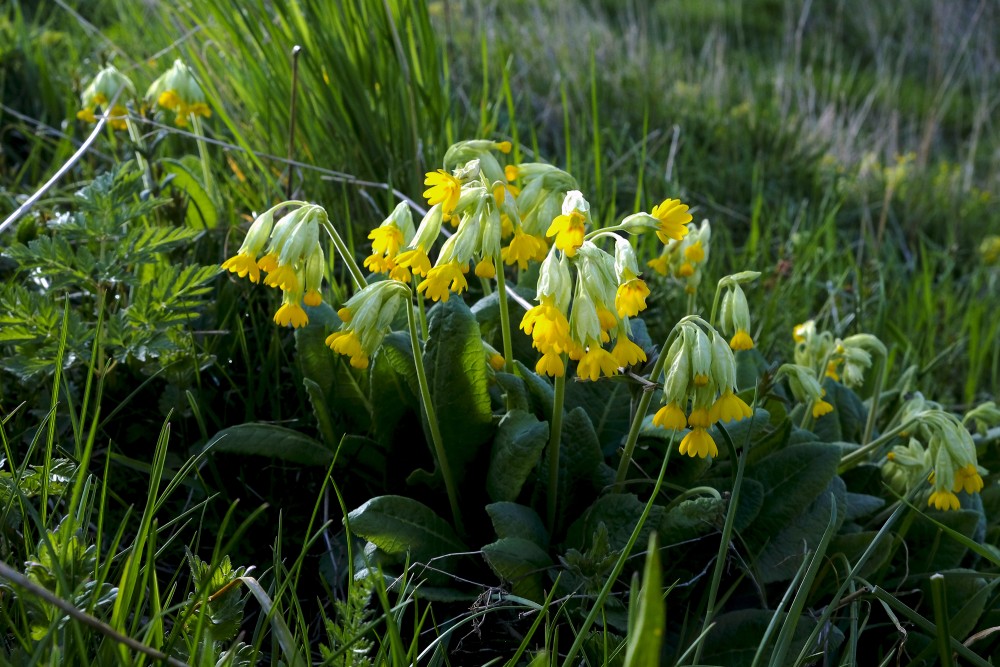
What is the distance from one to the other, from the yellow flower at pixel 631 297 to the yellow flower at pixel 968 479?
2.64 feet

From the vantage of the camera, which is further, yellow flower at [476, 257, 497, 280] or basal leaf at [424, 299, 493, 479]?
basal leaf at [424, 299, 493, 479]

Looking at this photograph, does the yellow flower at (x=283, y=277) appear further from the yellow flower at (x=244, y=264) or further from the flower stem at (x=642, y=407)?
the flower stem at (x=642, y=407)

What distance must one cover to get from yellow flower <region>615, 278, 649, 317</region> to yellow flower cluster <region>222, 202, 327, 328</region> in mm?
515

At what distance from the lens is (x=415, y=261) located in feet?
5.06

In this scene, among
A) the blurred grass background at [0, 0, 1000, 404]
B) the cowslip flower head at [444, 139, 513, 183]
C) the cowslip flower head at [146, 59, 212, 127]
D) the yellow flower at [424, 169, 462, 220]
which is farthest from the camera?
the blurred grass background at [0, 0, 1000, 404]

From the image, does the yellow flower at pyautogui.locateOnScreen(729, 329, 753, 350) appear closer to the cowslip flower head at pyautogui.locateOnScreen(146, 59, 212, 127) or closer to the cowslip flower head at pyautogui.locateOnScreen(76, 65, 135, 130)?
the cowslip flower head at pyautogui.locateOnScreen(146, 59, 212, 127)

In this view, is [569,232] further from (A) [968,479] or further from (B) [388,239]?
(A) [968,479]

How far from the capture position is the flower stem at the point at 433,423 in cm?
155

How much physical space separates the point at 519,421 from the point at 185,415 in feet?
2.18

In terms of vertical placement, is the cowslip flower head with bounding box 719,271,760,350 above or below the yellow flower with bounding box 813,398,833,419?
above

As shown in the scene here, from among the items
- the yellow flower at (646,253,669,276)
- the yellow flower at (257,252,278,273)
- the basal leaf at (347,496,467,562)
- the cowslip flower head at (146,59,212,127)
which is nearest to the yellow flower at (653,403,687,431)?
the basal leaf at (347,496,467,562)

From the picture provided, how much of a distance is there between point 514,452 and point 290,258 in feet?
1.68

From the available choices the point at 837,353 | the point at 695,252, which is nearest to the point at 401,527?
the point at 695,252

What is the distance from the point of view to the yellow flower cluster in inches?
61.6
